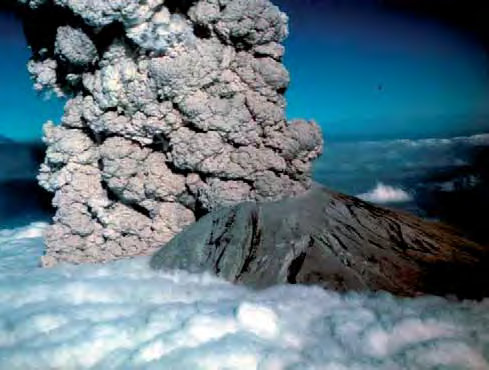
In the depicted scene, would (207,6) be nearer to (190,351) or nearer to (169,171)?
(169,171)

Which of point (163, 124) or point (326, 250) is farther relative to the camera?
point (163, 124)

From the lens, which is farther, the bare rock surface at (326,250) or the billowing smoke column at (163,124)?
the billowing smoke column at (163,124)

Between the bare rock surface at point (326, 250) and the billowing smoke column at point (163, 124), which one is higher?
the billowing smoke column at point (163, 124)

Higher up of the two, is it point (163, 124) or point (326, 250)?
point (163, 124)

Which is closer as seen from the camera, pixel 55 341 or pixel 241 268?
pixel 55 341

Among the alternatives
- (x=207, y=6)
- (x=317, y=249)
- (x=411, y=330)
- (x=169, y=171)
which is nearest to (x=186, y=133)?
(x=169, y=171)
